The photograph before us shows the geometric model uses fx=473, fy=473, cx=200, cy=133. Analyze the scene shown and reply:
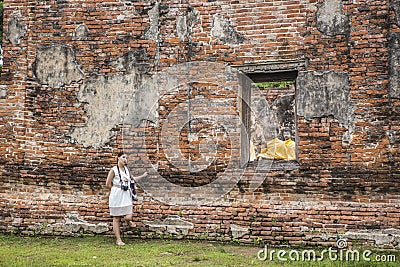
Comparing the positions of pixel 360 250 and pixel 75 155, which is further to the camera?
pixel 75 155

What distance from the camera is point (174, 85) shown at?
22.9 ft

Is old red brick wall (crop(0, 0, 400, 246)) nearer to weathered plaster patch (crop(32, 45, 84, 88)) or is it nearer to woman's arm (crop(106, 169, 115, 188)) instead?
weathered plaster patch (crop(32, 45, 84, 88))

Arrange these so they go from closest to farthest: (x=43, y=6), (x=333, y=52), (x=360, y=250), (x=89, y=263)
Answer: (x=89, y=263) < (x=360, y=250) < (x=333, y=52) < (x=43, y=6)

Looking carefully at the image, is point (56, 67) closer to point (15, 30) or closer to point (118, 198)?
point (15, 30)

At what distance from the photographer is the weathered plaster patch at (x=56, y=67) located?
730cm

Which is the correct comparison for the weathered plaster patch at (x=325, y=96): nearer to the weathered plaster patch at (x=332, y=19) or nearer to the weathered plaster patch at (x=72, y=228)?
the weathered plaster patch at (x=332, y=19)

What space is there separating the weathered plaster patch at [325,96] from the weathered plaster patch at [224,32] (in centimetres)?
105

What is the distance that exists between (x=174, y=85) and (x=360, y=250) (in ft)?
11.2

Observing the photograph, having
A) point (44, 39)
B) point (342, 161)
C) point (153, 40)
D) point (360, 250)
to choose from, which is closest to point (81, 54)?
point (44, 39)

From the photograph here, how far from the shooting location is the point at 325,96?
648 centimetres

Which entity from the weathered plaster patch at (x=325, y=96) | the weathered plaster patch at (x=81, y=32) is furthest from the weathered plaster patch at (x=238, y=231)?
the weathered plaster patch at (x=81, y=32)

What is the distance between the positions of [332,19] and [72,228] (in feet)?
15.7

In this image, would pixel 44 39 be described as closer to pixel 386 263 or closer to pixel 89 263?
pixel 89 263

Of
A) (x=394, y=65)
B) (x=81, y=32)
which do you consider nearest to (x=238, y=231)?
(x=394, y=65)
